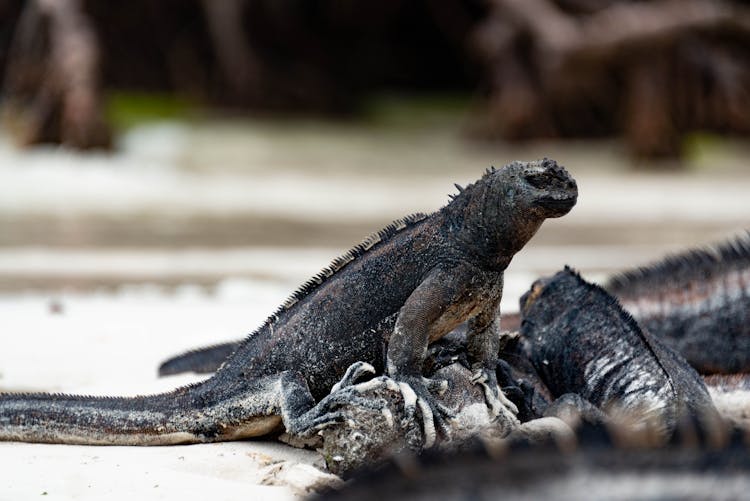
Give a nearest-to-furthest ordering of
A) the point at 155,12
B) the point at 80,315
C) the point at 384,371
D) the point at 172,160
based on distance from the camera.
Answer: the point at 384,371 < the point at 80,315 < the point at 172,160 < the point at 155,12

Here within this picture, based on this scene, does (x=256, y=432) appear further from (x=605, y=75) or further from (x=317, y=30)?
(x=317, y=30)

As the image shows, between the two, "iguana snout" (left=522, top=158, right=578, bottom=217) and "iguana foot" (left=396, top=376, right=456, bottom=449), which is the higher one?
"iguana snout" (left=522, top=158, right=578, bottom=217)

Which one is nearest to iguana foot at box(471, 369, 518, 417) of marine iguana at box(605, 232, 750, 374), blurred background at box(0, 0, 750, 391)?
marine iguana at box(605, 232, 750, 374)

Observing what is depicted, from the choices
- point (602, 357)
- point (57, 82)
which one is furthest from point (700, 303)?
point (57, 82)

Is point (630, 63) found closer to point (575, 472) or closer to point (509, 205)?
point (509, 205)

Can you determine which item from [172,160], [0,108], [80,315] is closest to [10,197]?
[172,160]

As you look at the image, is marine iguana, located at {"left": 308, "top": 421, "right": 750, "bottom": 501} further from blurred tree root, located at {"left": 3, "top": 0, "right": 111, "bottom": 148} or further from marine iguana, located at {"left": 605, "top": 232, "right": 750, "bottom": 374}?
blurred tree root, located at {"left": 3, "top": 0, "right": 111, "bottom": 148}
